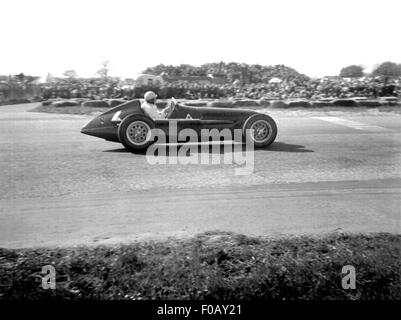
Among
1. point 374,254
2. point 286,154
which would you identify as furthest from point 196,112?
point 374,254

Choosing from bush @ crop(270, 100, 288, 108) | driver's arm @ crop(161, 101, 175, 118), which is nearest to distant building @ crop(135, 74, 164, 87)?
driver's arm @ crop(161, 101, 175, 118)

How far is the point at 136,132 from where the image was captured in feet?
26.9

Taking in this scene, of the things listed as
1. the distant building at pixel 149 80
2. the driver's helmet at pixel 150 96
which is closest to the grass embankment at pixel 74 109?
the driver's helmet at pixel 150 96

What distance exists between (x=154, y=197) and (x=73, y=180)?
1.43 meters

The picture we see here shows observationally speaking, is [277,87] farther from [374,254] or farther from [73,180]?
[374,254]

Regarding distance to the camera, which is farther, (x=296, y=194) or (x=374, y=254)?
(x=296, y=194)

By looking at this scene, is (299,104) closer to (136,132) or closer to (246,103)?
(246,103)

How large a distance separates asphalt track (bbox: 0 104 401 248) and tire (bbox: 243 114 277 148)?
0.70ft

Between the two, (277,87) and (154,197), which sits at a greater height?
(277,87)

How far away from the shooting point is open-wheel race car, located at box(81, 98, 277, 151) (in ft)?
26.8

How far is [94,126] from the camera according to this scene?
27.7ft
